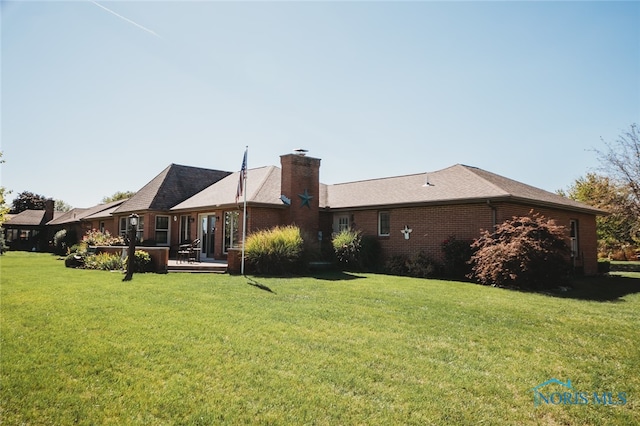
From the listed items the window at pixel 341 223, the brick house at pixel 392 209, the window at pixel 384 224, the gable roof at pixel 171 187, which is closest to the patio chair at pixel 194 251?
the brick house at pixel 392 209

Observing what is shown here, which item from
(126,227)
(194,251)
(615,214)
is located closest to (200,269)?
(194,251)

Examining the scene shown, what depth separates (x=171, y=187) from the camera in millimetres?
24828

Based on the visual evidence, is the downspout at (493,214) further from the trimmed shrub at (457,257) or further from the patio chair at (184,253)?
the patio chair at (184,253)

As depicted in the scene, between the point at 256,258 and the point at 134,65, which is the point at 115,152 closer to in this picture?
the point at 256,258

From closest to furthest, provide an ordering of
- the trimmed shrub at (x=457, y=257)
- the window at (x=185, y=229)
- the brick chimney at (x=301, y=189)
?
the trimmed shrub at (x=457, y=257), the brick chimney at (x=301, y=189), the window at (x=185, y=229)

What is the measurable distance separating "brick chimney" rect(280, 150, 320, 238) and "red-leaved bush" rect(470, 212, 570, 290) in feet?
27.9

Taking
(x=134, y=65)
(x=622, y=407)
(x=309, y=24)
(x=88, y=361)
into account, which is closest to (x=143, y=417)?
(x=88, y=361)

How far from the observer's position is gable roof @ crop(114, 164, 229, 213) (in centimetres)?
2344

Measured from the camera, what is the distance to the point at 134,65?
779 centimetres

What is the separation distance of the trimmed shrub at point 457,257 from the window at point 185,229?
46.6ft

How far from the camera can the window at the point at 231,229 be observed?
1916 cm

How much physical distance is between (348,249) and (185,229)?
34.4 feet

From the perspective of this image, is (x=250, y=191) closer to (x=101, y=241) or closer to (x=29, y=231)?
(x=101, y=241)

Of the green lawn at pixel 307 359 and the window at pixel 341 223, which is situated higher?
the window at pixel 341 223
